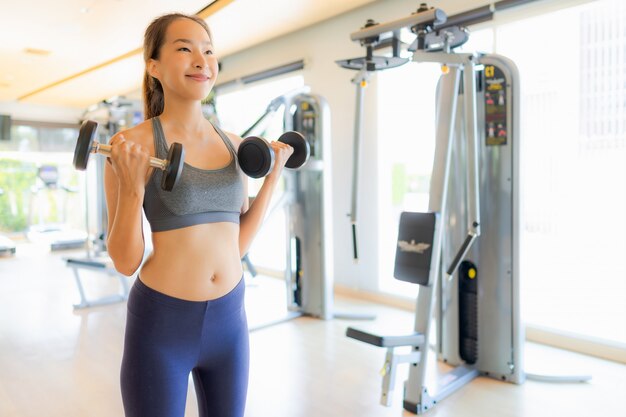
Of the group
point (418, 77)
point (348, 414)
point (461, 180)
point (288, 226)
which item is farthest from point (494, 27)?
point (348, 414)

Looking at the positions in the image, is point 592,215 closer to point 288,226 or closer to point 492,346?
point 492,346

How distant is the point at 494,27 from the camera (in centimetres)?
352

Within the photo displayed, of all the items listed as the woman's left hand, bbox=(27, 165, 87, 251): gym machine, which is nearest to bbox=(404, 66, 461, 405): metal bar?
the woman's left hand

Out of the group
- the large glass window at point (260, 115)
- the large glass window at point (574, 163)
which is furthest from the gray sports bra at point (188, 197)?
the large glass window at point (260, 115)

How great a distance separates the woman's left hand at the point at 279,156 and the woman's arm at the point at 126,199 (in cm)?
31

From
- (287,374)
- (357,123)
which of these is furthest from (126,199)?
(287,374)

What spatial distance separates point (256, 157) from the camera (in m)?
1.11

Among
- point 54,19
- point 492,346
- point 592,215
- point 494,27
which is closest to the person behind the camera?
point 492,346

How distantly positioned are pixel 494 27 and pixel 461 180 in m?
1.40

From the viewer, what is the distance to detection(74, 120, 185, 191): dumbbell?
958 mm

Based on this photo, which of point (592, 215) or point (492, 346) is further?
point (592, 215)

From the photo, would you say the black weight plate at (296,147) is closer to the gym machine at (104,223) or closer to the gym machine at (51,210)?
the gym machine at (104,223)

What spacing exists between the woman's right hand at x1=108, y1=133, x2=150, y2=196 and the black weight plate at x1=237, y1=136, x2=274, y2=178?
Result: 227 millimetres

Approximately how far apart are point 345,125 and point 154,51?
11.8 feet
